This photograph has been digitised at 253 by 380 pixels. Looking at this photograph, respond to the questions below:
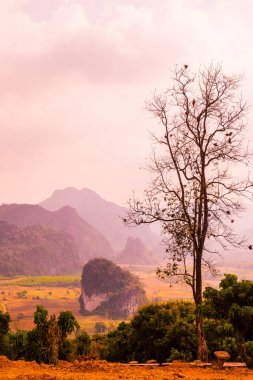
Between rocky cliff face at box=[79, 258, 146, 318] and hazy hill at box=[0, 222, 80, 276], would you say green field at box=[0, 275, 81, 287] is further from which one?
rocky cliff face at box=[79, 258, 146, 318]

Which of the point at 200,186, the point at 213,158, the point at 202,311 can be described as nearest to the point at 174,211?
the point at 200,186

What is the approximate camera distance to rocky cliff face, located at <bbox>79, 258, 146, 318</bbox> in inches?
4178

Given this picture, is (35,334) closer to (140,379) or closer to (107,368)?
(107,368)

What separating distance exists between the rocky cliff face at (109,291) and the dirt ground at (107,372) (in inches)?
3786

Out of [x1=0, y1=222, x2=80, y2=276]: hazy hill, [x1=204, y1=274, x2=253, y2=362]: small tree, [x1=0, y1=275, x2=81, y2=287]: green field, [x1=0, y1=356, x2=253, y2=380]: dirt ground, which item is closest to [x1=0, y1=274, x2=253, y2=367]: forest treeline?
[x1=204, y1=274, x2=253, y2=362]: small tree

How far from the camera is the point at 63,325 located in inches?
582

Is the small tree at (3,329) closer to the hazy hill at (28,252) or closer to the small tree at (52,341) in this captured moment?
the small tree at (52,341)

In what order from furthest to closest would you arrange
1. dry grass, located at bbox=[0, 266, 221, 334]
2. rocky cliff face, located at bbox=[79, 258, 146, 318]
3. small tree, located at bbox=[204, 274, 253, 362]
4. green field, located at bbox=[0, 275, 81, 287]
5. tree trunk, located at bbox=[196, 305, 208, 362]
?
green field, located at bbox=[0, 275, 81, 287], rocky cliff face, located at bbox=[79, 258, 146, 318], dry grass, located at bbox=[0, 266, 221, 334], tree trunk, located at bbox=[196, 305, 208, 362], small tree, located at bbox=[204, 274, 253, 362]

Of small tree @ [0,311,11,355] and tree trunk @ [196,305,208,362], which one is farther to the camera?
small tree @ [0,311,11,355]

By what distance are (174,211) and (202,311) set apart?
4726mm

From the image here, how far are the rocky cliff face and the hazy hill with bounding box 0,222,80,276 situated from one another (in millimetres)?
72247

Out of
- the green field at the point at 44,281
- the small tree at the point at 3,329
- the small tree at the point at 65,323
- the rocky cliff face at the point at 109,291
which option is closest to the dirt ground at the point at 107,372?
the small tree at the point at 65,323

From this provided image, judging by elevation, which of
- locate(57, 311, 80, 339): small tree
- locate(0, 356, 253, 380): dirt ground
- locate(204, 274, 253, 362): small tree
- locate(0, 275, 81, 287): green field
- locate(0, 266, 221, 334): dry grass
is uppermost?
locate(204, 274, 253, 362): small tree

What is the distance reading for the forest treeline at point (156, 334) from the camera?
1115 centimetres
